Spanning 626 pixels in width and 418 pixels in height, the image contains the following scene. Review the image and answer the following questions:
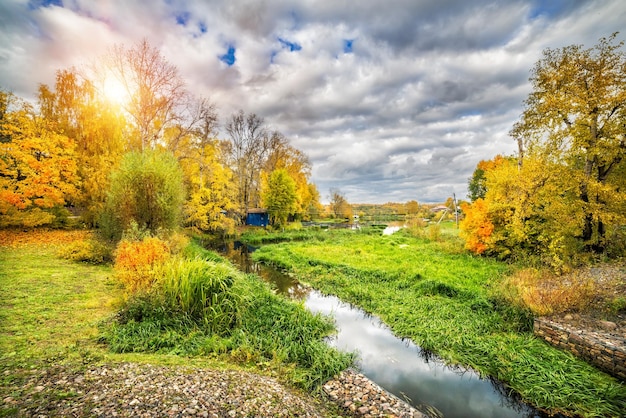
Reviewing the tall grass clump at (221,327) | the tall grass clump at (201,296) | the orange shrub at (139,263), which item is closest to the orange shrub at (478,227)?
the tall grass clump at (221,327)

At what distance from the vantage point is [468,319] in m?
8.47

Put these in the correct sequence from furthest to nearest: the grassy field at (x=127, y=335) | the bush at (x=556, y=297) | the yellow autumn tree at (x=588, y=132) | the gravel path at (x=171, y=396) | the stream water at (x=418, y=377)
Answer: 1. the yellow autumn tree at (x=588, y=132)
2. the bush at (x=556, y=297)
3. the stream water at (x=418, y=377)
4. the grassy field at (x=127, y=335)
5. the gravel path at (x=171, y=396)

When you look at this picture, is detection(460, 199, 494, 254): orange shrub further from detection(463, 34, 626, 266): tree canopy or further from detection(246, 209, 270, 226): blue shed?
detection(246, 209, 270, 226): blue shed

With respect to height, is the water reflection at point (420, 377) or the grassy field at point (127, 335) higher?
the grassy field at point (127, 335)

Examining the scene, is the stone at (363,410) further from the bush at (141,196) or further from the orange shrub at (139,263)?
the bush at (141,196)

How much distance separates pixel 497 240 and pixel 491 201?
2361 mm

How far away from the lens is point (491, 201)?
15875 mm

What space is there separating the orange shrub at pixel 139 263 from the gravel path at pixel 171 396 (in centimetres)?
369

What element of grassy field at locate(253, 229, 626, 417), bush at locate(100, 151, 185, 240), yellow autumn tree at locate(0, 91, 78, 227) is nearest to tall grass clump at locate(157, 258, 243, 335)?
grassy field at locate(253, 229, 626, 417)

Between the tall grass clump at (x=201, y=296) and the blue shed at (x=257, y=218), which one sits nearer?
the tall grass clump at (x=201, y=296)

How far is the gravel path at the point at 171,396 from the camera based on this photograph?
3.34 metres

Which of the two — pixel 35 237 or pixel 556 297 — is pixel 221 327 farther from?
pixel 35 237

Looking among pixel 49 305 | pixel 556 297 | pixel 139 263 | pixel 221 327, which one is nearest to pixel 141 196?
pixel 139 263

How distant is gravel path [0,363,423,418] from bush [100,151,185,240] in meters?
9.56
